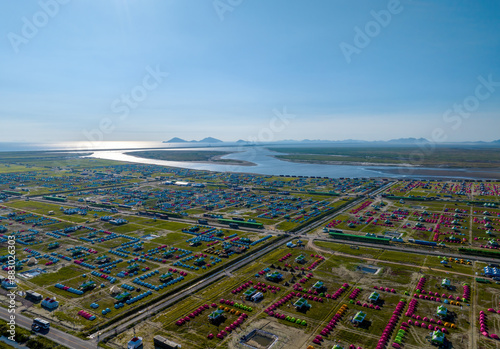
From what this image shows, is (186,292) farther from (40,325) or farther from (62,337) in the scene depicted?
(40,325)

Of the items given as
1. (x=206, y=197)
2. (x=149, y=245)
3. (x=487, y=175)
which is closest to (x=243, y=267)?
(x=149, y=245)

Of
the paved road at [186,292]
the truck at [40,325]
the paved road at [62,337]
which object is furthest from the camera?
the paved road at [186,292]

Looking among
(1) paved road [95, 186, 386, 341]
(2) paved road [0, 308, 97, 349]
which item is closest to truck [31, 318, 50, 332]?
(2) paved road [0, 308, 97, 349]

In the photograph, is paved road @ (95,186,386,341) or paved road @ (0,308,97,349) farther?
paved road @ (95,186,386,341)

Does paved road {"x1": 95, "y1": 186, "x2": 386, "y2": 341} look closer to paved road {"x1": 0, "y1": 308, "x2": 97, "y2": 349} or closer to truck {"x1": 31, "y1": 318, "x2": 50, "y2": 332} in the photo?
paved road {"x1": 0, "y1": 308, "x2": 97, "y2": 349}

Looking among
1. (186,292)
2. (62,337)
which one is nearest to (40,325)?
(62,337)

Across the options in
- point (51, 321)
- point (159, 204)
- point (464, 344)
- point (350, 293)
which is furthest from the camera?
point (159, 204)

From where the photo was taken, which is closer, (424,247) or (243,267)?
(243,267)

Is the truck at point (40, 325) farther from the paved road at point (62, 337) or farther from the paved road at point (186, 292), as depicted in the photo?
the paved road at point (186, 292)

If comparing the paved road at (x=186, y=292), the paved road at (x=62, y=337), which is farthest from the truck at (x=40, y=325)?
the paved road at (x=186, y=292)

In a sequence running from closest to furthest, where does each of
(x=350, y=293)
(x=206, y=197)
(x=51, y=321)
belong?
(x=51, y=321), (x=350, y=293), (x=206, y=197)

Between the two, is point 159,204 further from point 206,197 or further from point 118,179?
point 118,179
